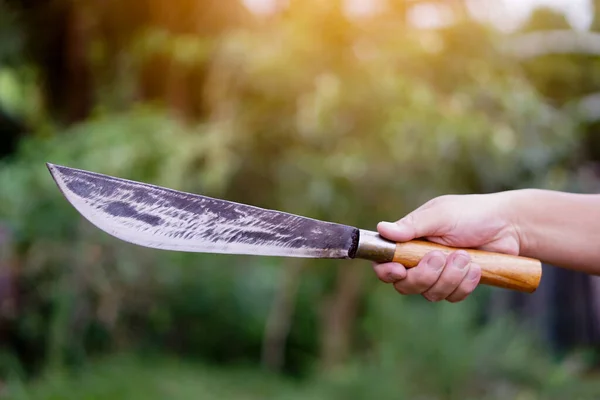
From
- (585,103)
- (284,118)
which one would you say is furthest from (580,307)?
(284,118)

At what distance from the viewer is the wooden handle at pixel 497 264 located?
1.42 metres

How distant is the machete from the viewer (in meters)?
1.22

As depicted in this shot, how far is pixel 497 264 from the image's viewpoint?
4.71 feet

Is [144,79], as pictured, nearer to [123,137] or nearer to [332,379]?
[123,137]

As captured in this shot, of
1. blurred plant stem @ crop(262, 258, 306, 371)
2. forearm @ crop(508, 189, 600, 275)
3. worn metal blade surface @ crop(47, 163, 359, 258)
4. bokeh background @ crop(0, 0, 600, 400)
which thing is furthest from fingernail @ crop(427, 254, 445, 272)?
blurred plant stem @ crop(262, 258, 306, 371)

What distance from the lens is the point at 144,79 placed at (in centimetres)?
620

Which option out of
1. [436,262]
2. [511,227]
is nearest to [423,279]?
[436,262]

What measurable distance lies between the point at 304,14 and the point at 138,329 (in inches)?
139

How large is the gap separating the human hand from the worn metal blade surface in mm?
173

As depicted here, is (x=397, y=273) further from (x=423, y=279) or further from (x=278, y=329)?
(x=278, y=329)

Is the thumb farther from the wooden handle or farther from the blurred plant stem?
the blurred plant stem

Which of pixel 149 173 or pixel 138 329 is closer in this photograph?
pixel 149 173

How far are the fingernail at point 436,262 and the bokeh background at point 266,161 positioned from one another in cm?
271

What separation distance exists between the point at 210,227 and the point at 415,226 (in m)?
0.53
